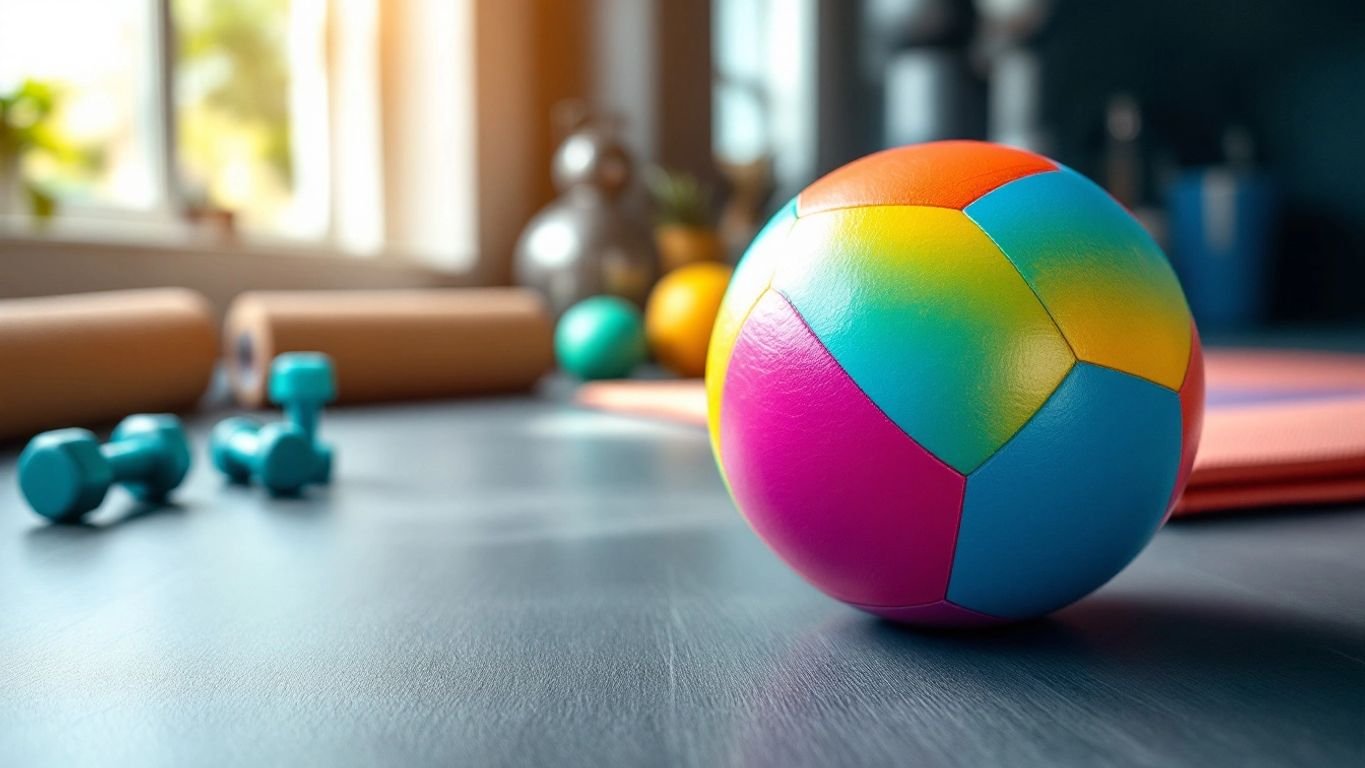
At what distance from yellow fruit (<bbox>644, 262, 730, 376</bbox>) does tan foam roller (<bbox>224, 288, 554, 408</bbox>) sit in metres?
0.37

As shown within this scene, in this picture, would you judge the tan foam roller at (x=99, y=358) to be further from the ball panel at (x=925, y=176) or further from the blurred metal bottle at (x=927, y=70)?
the blurred metal bottle at (x=927, y=70)

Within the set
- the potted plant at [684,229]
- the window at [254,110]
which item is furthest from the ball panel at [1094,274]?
the potted plant at [684,229]

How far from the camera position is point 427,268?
4645mm

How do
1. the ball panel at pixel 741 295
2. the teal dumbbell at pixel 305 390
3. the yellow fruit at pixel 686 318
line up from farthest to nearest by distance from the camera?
the yellow fruit at pixel 686 318 < the teal dumbbell at pixel 305 390 < the ball panel at pixel 741 295

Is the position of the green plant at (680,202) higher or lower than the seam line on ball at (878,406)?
higher

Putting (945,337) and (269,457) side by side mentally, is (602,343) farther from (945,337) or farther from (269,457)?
(945,337)

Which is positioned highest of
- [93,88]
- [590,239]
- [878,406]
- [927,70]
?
[927,70]

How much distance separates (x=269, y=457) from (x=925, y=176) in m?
1.13

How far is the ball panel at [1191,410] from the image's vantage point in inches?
38.1

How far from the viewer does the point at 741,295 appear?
1030 mm

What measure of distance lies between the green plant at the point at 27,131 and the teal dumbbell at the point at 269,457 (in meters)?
1.51

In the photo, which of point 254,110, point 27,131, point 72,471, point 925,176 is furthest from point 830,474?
point 254,110

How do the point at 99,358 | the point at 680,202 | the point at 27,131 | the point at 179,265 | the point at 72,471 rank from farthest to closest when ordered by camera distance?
the point at 680,202 → the point at 179,265 → the point at 27,131 → the point at 99,358 → the point at 72,471

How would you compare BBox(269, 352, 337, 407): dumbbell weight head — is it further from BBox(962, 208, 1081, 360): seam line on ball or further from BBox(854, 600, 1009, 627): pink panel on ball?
BBox(962, 208, 1081, 360): seam line on ball
